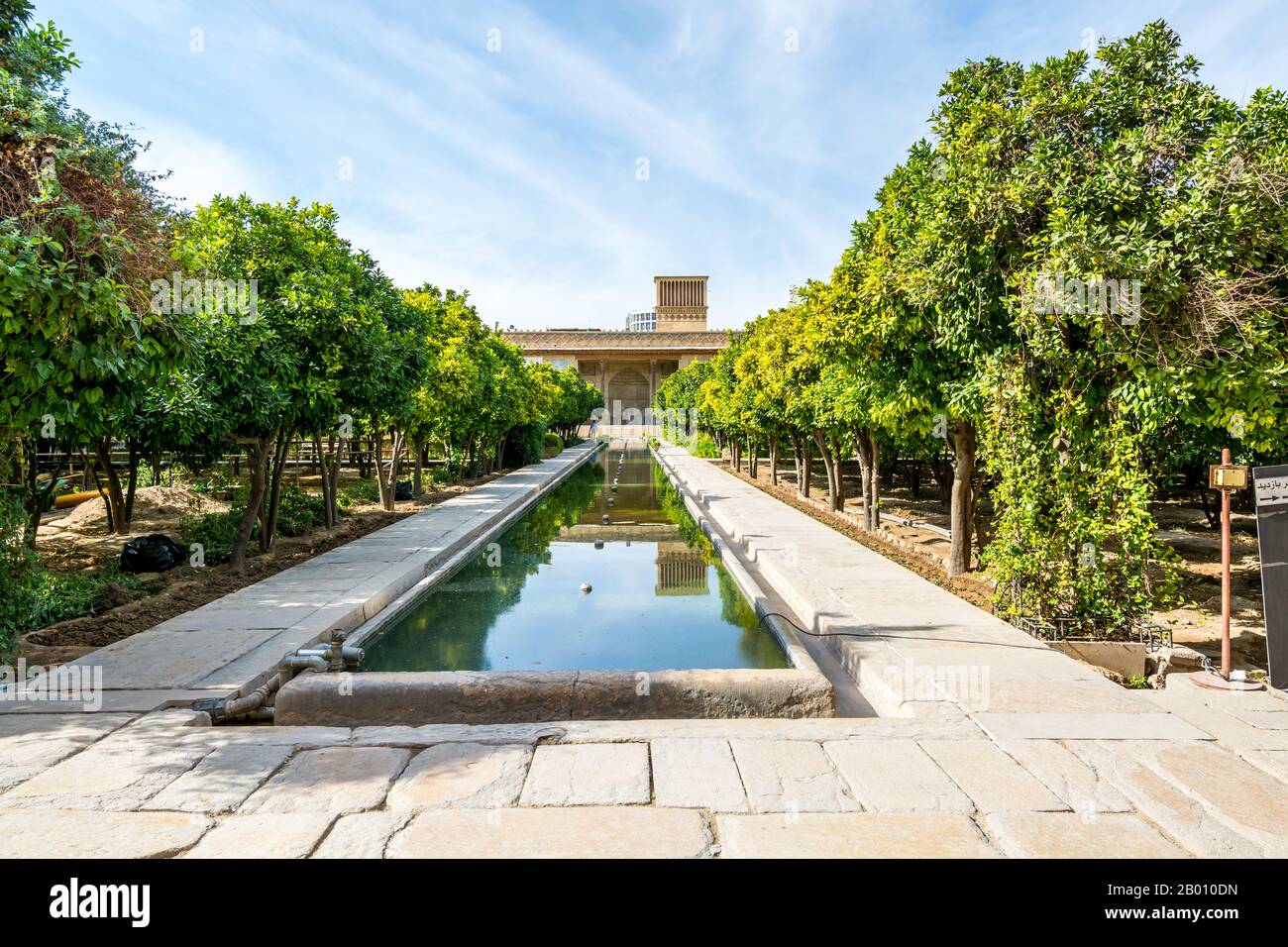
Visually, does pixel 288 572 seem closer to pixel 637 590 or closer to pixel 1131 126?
pixel 637 590

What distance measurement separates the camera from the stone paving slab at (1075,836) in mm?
2660

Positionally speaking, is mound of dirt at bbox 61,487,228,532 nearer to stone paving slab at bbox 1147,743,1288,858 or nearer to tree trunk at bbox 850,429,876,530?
tree trunk at bbox 850,429,876,530

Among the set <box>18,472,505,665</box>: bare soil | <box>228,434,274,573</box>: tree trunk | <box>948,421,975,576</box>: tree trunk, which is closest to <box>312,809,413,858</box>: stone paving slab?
<box>18,472,505,665</box>: bare soil

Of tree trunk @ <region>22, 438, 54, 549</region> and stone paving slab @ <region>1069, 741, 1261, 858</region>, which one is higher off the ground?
tree trunk @ <region>22, 438, 54, 549</region>

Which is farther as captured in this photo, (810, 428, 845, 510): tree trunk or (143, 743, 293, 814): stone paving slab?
(810, 428, 845, 510): tree trunk

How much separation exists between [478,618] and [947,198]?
18.6 ft

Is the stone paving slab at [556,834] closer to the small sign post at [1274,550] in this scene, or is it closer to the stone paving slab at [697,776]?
the stone paving slab at [697,776]

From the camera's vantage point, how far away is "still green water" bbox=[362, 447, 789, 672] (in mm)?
6332

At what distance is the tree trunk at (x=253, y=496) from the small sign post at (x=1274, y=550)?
28.7ft

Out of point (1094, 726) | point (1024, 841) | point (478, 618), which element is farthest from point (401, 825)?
point (478, 618)

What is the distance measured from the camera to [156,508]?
1290cm

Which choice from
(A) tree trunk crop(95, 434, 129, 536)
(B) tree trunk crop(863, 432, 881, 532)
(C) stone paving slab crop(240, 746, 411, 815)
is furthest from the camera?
(B) tree trunk crop(863, 432, 881, 532)

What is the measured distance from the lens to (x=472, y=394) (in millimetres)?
16000
